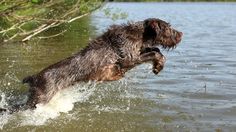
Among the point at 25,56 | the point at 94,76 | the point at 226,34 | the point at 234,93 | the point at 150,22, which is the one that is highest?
the point at 150,22

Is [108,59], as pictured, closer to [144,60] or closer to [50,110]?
[144,60]

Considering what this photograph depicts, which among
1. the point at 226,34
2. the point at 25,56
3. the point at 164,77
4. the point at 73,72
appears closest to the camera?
the point at 73,72

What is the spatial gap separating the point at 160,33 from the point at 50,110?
94.8 inches

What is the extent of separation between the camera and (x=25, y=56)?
1594cm

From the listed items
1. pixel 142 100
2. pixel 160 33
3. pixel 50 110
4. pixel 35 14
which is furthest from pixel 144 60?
pixel 35 14

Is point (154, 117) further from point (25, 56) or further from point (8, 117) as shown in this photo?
point (25, 56)

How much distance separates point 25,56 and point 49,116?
298 inches

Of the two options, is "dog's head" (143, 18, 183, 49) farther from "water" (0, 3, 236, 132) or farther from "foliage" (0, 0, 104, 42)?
"foliage" (0, 0, 104, 42)

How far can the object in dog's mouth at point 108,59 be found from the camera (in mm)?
8359

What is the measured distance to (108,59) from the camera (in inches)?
336

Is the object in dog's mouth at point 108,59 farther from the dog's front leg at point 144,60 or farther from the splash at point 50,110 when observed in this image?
the splash at point 50,110

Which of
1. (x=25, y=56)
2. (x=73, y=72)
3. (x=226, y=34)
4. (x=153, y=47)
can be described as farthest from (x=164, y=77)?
(x=226, y=34)

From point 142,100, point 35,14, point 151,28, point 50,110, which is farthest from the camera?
point 35,14

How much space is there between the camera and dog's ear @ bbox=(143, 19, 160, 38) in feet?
28.2
